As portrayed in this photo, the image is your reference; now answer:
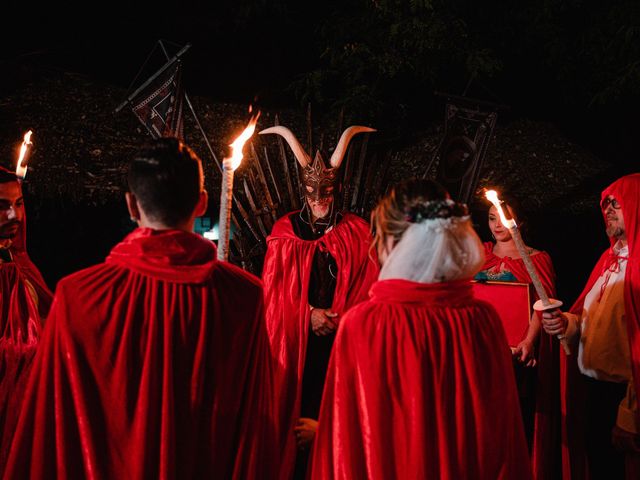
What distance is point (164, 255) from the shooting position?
6.06ft

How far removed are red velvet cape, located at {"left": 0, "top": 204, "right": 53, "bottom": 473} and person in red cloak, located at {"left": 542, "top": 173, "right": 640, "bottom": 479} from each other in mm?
2994

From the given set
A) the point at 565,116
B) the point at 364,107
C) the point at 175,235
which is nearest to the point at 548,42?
the point at 565,116

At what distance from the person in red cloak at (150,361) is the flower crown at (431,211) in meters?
0.73

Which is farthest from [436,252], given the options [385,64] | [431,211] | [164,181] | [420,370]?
[385,64]

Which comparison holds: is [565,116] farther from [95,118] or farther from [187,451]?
[187,451]

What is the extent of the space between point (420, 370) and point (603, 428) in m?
3.76

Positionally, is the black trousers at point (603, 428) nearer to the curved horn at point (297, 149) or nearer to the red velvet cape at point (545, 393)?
the red velvet cape at point (545, 393)

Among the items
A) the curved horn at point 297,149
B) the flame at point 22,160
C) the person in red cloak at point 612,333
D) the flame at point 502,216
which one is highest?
the curved horn at point 297,149

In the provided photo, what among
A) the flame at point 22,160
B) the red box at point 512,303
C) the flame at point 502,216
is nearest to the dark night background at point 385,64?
the red box at point 512,303

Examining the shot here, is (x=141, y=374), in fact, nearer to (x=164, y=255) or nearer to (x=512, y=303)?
(x=164, y=255)

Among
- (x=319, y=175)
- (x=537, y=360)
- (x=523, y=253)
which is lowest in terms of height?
(x=537, y=360)

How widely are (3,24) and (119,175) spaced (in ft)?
21.5

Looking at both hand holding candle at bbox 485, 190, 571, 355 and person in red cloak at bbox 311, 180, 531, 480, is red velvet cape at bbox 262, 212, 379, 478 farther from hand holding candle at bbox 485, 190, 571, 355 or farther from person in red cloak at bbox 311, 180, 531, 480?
person in red cloak at bbox 311, 180, 531, 480

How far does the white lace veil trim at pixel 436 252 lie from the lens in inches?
78.2
